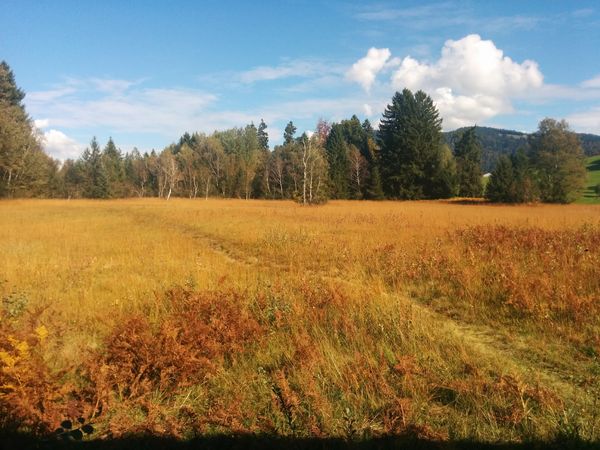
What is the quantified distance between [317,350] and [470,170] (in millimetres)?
52121

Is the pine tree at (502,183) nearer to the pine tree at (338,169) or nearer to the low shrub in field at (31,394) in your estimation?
the pine tree at (338,169)

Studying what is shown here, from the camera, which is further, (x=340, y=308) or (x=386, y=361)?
(x=340, y=308)

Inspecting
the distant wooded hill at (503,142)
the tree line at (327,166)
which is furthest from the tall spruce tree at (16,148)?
the distant wooded hill at (503,142)

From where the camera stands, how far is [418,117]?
174 feet

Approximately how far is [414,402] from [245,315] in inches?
104

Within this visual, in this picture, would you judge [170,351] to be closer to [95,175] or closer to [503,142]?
[95,175]

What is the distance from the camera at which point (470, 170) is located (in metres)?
51.1

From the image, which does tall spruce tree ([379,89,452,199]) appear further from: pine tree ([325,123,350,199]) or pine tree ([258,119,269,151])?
pine tree ([258,119,269,151])

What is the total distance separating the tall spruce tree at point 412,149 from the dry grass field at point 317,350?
43.4 m

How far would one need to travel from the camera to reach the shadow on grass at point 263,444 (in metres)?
3.13

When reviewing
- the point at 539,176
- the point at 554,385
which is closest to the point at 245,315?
the point at 554,385

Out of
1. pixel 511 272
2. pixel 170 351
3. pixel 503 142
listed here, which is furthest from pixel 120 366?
pixel 503 142

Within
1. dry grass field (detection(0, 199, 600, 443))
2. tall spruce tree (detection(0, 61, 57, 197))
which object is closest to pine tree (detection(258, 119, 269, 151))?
tall spruce tree (detection(0, 61, 57, 197))

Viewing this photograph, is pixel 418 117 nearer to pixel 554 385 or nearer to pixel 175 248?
pixel 175 248
